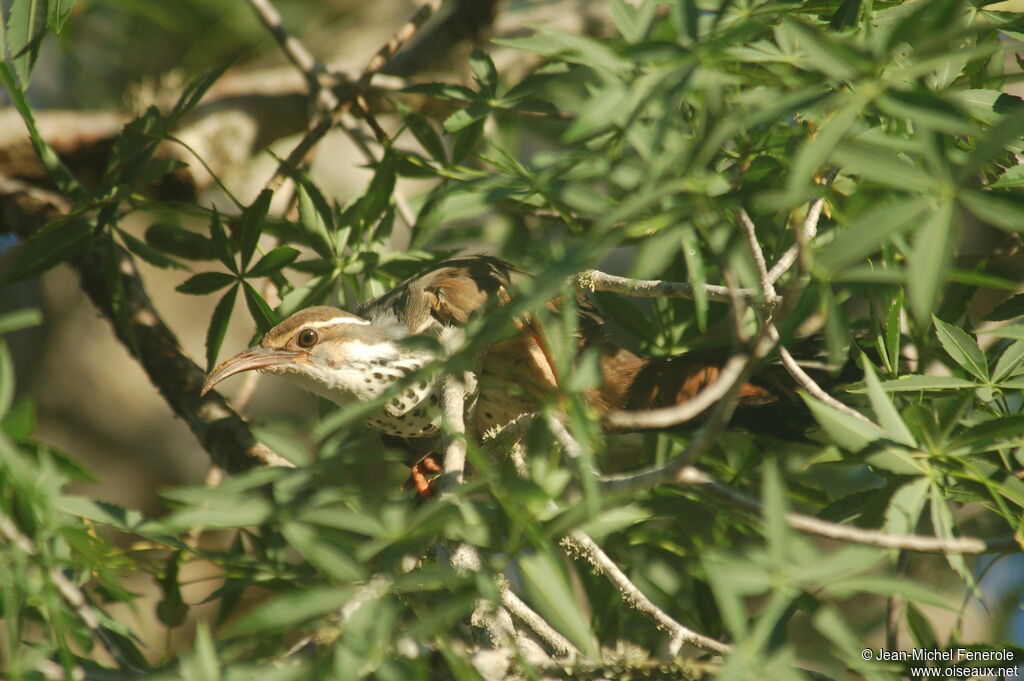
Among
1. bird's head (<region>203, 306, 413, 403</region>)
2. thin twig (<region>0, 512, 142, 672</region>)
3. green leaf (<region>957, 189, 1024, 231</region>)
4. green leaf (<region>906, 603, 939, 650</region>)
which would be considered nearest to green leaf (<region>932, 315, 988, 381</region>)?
green leaf (<region>906, 603, 939, 650</region>)

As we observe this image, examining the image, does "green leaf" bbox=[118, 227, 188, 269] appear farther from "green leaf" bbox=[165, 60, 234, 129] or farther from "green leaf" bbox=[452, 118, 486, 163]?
"green leaf" bbox=[452, 118, 486, 163]

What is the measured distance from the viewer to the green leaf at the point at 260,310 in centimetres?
292

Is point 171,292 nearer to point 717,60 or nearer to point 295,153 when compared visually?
point 295,153

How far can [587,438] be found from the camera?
4.90 feet

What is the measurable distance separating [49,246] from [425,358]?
1.29m

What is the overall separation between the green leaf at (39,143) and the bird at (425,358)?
0.80m

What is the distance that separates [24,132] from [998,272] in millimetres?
4018

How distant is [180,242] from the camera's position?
10.4 ft

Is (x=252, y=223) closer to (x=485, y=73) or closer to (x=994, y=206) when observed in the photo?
(x=485, y=73)

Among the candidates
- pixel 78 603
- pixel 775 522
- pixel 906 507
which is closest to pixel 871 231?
pixel 775 522

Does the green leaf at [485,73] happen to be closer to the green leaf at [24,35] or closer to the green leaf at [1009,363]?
the green leaf at [24,35]

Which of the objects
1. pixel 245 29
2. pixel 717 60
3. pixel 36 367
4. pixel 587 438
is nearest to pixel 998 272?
pixel 717 60

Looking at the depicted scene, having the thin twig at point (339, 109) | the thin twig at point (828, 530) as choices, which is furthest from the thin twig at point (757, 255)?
the thin twig at point (339, 109)

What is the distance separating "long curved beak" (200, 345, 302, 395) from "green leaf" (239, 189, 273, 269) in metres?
0.31
